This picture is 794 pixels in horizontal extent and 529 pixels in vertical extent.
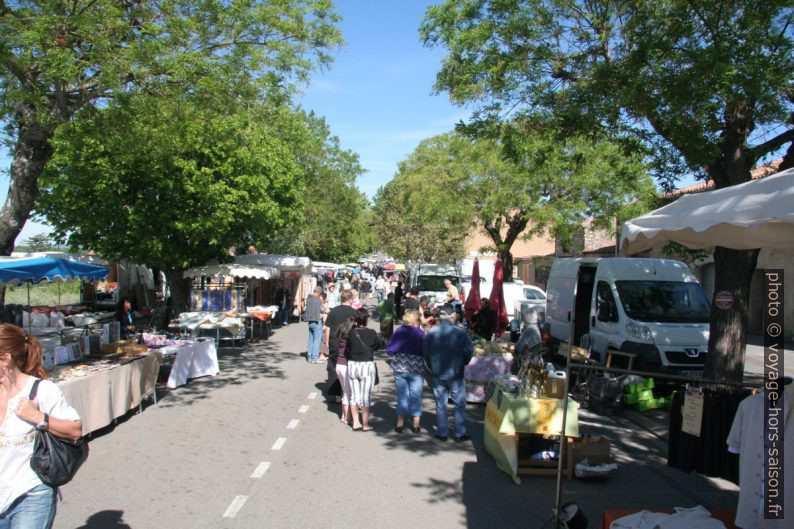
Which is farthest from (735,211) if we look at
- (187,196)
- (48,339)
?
(187,196)

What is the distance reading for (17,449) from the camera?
3.09 metres

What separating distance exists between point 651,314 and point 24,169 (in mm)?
11047

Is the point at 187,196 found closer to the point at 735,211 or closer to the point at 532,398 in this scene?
the point at 532,398

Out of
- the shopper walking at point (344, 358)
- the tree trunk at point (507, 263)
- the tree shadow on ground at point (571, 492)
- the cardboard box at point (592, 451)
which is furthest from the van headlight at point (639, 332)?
the tree trunk at point (507, 263)

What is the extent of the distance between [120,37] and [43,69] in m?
1.38

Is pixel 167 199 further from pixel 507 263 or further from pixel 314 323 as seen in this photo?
pixel 507 263

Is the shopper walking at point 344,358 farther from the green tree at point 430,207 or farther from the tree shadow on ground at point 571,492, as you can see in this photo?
the green tree at point 430,207

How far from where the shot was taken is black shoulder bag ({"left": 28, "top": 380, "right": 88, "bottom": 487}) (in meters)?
3.07

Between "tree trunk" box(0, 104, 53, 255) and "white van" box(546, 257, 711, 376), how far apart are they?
9031 mm

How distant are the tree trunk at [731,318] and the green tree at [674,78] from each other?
1 centimetres

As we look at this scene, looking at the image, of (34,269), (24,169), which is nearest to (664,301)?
(34,269)

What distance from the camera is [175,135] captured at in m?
11.0

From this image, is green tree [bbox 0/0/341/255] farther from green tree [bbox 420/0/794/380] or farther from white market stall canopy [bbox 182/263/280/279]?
white market stall canopy [bbox 182/263/280/279]

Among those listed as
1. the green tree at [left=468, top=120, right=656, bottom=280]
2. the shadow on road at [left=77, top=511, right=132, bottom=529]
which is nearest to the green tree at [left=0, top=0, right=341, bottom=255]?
the shadow on road at [left=77, top=511, right=132, bottom=529]
